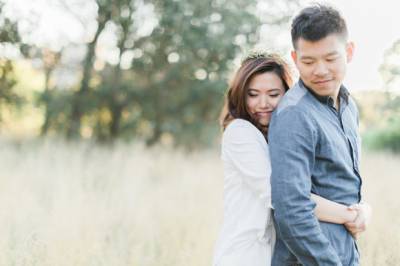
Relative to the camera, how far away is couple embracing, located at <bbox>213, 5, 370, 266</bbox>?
5.90 feet

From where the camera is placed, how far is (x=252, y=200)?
6.84 ft

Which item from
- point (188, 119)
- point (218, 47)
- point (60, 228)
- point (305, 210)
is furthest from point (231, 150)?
point (188, 119)

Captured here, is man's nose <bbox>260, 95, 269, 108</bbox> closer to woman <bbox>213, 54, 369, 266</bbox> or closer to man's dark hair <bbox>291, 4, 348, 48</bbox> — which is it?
woman <bbox>213, 54, 369, 266</bbox>

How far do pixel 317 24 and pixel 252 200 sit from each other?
0.74 m

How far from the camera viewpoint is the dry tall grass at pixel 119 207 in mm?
3721

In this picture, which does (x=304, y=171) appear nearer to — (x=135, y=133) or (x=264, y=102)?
(x=264, y=102)

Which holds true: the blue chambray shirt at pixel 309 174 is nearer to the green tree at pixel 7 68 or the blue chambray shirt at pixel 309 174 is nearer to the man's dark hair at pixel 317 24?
the man's dark hair at pixel 317 24

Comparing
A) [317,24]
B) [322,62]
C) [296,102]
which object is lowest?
[296,102]

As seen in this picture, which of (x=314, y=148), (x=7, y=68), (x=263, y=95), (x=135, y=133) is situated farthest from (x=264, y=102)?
(x=135, y=133)

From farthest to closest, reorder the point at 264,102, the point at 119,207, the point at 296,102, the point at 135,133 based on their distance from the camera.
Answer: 1. the point at 135,133
2. the point at 119,207
3. the point at 264,102
4. the point at 296,102

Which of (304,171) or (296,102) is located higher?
(296,102)

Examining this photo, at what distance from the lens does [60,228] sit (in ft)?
13.6

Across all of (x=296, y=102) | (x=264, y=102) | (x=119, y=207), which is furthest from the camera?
(x=119, y=207)

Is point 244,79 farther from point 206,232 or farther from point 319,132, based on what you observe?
point 206,232
